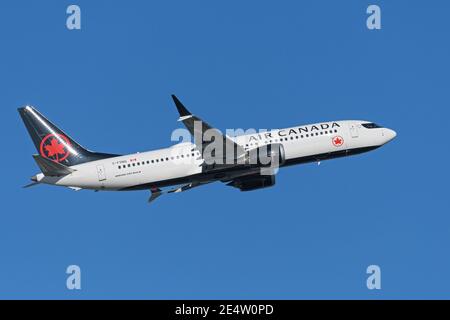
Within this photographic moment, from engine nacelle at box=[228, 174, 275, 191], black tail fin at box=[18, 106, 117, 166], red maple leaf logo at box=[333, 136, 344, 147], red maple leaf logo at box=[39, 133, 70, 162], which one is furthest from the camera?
engine nacelle at box=[228, 174, 275, 191]

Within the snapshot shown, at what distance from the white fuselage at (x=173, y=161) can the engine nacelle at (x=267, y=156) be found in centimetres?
179

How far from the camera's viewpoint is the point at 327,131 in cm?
6512

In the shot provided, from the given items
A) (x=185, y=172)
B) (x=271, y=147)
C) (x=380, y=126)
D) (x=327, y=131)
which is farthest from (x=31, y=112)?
(x=380, y=126)

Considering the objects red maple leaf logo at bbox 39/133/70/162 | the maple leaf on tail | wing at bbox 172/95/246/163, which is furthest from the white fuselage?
the maple leaf on tail

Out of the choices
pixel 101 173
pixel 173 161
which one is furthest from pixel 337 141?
pixel 101 173

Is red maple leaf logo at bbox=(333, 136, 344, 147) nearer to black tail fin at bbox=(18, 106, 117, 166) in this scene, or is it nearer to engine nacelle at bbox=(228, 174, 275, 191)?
engine nacelle at bbox=(228, 174, 275, 191)

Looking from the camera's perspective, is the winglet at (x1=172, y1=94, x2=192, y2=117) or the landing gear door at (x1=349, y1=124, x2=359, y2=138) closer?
the winglet at (x1=172, y1=94, x2=192, y2=117)

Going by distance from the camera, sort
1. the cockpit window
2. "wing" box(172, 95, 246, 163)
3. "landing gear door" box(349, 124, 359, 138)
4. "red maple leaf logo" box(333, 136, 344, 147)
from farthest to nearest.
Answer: the cockpit window
"landing gear door" box(349, 124, 359, 138)
"red maple leaf logo" box(333, 136, 344, 147)
"wing" box(172, 95, 246, 163)

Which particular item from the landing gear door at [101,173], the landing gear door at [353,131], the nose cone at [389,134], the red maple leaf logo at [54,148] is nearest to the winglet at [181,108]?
the landing gear door at [101,173]

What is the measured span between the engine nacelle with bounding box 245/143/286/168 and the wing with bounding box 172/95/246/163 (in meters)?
0.88

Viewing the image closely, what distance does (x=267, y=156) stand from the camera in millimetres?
61312

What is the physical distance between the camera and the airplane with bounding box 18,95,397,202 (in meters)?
61.7

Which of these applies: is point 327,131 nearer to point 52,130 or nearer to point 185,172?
point 185,172

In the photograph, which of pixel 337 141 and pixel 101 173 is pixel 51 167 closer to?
pixel 101 173
